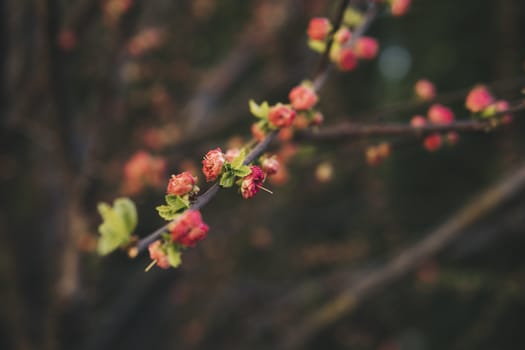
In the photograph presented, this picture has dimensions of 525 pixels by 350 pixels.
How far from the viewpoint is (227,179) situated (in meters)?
0.67

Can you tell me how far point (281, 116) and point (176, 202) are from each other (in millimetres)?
320

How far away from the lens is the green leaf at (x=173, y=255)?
65cm

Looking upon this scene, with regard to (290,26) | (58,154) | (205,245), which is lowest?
(58,154)

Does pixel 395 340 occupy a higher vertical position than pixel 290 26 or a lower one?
lower

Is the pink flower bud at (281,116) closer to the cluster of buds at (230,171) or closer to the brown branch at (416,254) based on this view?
the cluster of buds at (230,171)

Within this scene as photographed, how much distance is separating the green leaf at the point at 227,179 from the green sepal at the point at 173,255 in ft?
0.43

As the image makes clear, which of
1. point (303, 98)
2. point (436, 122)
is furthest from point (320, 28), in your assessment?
point (436, 122)

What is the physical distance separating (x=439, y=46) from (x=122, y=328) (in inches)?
131

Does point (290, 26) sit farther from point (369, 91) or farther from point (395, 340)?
point (395, 340)

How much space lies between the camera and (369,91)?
157 inches

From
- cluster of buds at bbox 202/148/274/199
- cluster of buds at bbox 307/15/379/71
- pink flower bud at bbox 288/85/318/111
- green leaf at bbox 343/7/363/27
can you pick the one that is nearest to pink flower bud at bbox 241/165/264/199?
cluster of buds at bbox 202/148/274/199

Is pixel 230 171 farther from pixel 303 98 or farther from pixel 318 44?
pixel 318 44

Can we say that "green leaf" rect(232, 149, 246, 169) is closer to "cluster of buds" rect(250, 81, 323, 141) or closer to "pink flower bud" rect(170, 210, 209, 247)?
"pink flower bud" rect(170, 210, 209, 247)

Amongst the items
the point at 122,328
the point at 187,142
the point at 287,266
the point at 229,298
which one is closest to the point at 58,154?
the point at 187,142
